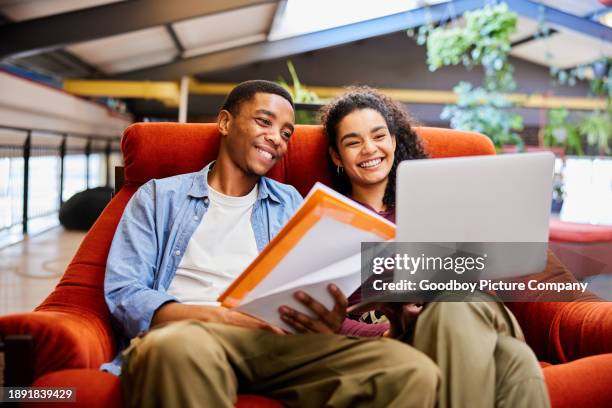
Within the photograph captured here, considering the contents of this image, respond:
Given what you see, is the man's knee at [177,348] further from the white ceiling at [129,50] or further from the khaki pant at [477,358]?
the white ceiling at [129,50]

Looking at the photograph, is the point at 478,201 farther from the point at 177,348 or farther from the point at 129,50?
the point at 129,50

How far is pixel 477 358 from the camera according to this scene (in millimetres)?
1012

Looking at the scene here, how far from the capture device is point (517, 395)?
3.26 feet

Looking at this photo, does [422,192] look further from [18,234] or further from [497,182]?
[18,234]

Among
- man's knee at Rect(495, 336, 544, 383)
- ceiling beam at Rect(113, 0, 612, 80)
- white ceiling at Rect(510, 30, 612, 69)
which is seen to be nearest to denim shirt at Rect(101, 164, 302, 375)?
man's knee at Rect(495, 336, 544, 383)

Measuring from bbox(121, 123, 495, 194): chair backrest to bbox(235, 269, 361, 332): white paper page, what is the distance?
689 millimetres

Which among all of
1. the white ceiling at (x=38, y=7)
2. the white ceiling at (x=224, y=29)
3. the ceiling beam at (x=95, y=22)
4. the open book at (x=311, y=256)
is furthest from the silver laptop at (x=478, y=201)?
the white ceiling at (x=224, y=29)

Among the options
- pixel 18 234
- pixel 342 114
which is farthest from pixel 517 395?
pixel 18 234

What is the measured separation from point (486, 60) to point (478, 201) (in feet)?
10.4

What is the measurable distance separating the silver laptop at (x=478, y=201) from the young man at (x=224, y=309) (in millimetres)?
221

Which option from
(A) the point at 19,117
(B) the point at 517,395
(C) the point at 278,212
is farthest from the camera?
(A) the point at 19,117

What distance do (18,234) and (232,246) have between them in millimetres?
4526

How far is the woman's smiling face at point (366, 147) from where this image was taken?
1.52 metres

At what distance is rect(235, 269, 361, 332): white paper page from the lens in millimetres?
1001
